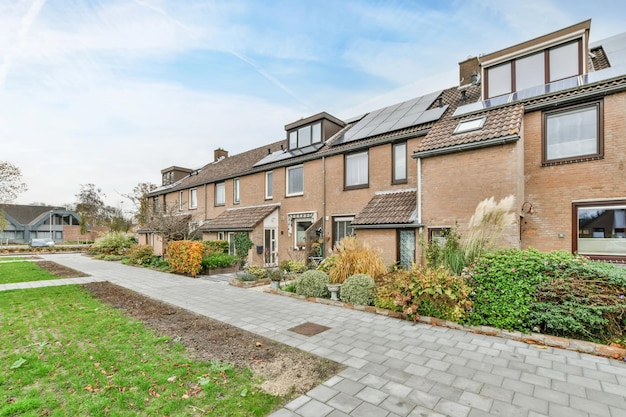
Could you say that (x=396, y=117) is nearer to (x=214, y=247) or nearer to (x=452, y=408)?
(x=214, y=247)

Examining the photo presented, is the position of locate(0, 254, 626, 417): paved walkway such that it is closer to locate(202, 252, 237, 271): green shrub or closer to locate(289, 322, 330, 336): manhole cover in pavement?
locate(289, 322, 330, 336): manhole cover in pavement

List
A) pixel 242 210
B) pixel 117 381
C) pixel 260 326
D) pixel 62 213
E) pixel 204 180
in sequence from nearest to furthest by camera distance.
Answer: pixel 117 381 < pixel 260 326 < pixel 242 210 < pixel 204 180 < pixel 62 213

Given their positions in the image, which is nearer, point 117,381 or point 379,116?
point 117,381

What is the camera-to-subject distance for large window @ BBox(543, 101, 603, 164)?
7.84 metres

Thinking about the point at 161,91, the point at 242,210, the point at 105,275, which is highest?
the point at 161,91

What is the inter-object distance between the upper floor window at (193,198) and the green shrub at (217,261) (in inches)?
396

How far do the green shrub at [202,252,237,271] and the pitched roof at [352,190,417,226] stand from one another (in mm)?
6634

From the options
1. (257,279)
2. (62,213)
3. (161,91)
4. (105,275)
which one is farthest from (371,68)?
(62,213)

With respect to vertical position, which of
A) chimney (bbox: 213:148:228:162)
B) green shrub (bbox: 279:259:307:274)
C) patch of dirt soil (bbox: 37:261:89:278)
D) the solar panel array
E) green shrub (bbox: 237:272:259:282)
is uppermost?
chimney (bbox: 213:148:228:162)

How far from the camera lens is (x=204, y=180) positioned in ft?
71.8

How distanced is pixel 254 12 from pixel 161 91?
19.6 ft

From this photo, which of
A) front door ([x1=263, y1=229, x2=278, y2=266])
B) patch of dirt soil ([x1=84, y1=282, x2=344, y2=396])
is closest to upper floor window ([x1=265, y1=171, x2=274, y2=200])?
front door ([x1=263, y1=229, x2=278, y2=266])

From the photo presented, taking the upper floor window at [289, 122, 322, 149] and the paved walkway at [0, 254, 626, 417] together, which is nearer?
the paved walkway at [0, 254, 626, 417]

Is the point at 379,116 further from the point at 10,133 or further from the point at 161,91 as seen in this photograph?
the point at 10,133
